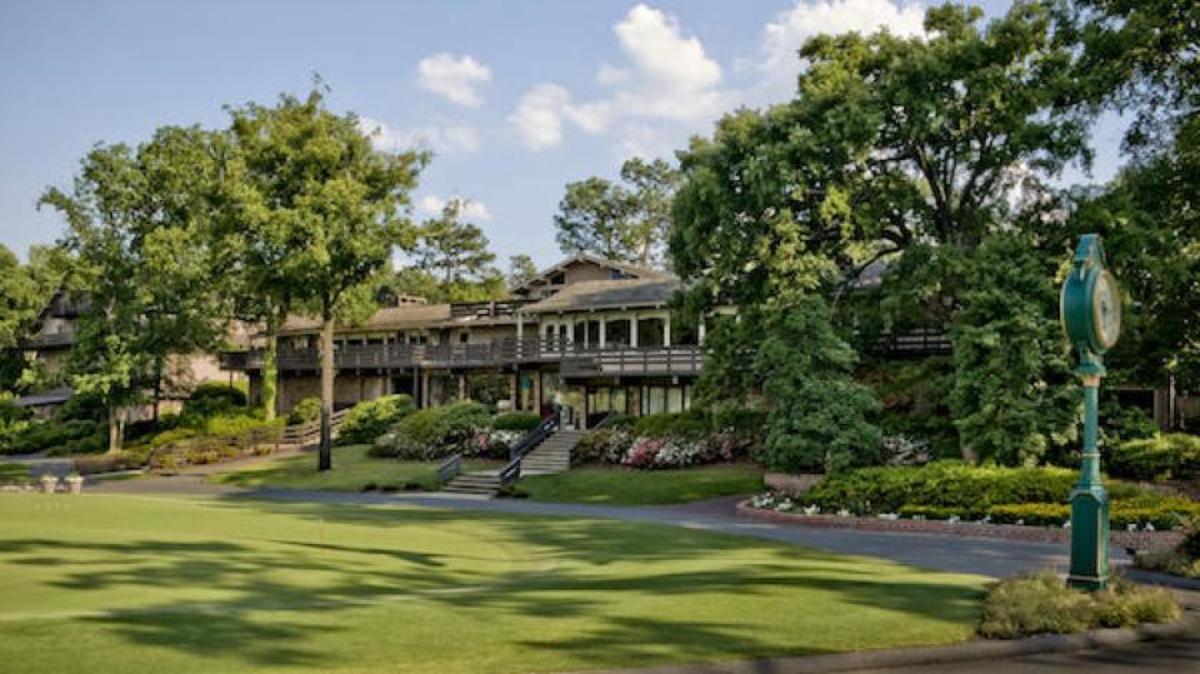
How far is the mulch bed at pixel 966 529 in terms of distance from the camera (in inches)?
790

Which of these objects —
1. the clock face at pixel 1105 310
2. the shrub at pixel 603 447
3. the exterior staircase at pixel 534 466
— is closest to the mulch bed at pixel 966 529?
the clock face at pixel 1105 310

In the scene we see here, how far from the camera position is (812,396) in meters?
28.9

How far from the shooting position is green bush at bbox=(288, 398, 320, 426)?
187ft

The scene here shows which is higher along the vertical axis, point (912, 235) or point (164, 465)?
point (912, 235)

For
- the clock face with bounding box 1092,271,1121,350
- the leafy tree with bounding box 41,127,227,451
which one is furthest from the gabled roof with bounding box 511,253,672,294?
the clock face with bounding box 1092,271,1121,350

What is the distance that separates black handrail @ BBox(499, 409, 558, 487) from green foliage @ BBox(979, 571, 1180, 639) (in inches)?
1090

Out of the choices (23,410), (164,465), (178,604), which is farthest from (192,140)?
(178,604)

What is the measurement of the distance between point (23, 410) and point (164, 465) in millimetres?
28051

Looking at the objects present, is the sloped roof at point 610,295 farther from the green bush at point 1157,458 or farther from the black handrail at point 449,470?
the green bush at point 1157,458

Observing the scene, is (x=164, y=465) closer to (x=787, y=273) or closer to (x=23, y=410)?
(x=23, y=410)

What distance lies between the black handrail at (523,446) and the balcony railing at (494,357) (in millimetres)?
3091

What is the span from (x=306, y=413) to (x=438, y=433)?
44.1 ft

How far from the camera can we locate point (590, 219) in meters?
88.8

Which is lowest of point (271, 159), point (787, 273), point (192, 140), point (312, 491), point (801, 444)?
point (312, 491)
